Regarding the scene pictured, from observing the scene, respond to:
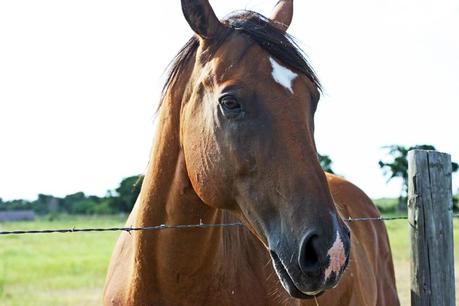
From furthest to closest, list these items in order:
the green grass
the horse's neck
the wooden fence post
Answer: the green grass, the wooden fence post, the horse's neck

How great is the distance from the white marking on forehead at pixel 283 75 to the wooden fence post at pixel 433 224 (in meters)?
1.57

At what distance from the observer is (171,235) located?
2.98m

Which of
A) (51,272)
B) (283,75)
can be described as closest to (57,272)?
(51,272)

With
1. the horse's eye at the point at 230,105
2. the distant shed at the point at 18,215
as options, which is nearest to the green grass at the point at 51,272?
the horse's eye at the point at 230,105

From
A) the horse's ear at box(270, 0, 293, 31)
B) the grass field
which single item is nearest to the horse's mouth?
the horse's ear at box(270, 0, 293, 31)

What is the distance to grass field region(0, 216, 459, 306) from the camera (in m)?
12.2

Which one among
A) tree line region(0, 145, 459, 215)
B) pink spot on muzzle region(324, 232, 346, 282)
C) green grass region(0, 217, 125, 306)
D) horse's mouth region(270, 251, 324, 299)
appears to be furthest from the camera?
tree line region(0, 145, 459, 215)

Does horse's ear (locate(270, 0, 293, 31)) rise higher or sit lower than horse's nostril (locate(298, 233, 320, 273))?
higher

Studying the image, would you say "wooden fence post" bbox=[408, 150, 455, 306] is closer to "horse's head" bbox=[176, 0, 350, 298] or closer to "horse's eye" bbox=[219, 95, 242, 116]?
"horse's head" bbox=[176, 0, 350, 298]

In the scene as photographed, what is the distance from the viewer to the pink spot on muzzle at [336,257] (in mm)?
2297

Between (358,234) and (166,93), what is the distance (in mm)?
2740

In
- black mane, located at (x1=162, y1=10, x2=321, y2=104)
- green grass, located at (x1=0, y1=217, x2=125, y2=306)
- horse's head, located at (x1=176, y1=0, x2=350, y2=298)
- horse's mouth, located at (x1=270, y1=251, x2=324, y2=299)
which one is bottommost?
green grass, located at (x1=0, y1=217, x2=125, y2=306)

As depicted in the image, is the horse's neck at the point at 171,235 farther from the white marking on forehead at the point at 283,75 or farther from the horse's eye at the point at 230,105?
the white marking on forehead at the point at 283,75

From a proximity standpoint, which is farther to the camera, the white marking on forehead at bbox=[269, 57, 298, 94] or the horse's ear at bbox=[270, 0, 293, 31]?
the horse's ear at bbox=[270, 0, 293, 31]
